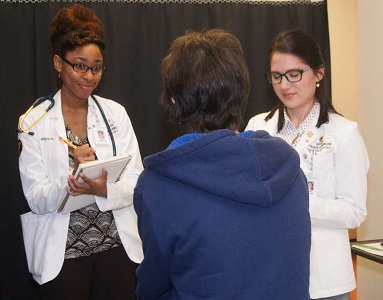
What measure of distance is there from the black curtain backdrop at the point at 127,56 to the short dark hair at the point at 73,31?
1.12 meters

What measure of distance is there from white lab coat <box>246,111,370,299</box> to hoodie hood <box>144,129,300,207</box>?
655 mm

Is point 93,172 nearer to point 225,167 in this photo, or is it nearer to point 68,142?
point 68,142

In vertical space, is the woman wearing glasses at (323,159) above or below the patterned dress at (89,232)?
above

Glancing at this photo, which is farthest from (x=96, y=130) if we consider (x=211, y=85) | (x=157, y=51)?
(x=157, y=51)

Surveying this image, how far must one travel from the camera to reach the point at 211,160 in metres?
1.03

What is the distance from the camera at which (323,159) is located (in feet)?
5.56

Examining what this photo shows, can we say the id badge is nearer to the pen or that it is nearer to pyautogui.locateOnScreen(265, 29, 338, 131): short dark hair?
the pen

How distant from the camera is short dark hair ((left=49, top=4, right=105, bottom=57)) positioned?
6.81 feet

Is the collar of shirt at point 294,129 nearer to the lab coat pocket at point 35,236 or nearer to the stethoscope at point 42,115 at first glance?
the stethoscope at point 42,115

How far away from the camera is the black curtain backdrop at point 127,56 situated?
122 inches

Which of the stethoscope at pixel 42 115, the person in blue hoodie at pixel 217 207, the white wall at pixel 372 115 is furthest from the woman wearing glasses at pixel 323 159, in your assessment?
the white wall at pixel 372 115

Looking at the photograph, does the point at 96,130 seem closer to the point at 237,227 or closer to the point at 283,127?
the point at 283,127

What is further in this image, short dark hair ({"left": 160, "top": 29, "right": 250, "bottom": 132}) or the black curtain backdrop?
the black curtain backdrop

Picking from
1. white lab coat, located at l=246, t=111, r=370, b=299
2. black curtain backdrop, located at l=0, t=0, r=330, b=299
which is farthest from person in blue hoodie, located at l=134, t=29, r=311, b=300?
black curtain backdrop, located at l=0, t=0, r=330, b=299
